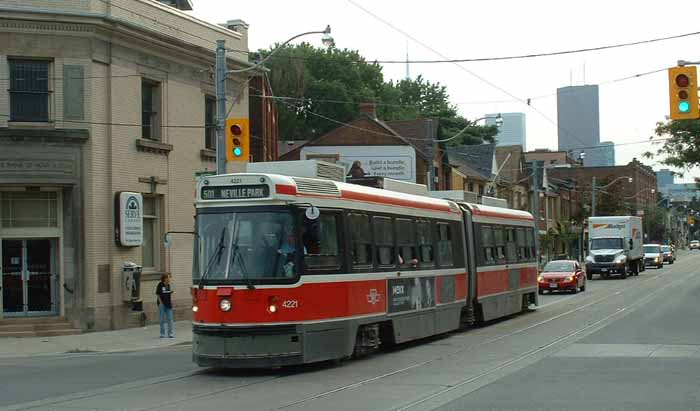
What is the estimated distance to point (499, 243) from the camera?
25469 mm

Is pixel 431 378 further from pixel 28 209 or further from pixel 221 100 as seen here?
Result: pixel 28 209

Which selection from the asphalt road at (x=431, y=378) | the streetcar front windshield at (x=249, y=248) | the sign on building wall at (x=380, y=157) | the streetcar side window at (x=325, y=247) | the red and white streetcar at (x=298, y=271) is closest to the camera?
the asphalt road at (x=431, y=378)

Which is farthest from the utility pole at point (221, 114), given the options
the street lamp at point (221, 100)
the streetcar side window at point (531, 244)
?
the streetcar side window at point (531, 244)

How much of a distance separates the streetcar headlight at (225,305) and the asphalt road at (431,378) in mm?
1095

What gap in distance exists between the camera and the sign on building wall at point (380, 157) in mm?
52781

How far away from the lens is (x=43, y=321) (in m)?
24.6

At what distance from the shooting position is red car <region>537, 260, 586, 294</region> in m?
40.9

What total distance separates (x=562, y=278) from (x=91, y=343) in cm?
2413

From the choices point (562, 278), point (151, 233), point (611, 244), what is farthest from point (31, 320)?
point (611, 244)

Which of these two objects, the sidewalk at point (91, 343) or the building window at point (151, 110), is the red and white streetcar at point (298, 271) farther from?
the building window at point (151, 110)

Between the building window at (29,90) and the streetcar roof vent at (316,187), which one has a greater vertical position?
the building window at (29,90)

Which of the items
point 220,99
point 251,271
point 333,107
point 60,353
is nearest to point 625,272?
point 333,107

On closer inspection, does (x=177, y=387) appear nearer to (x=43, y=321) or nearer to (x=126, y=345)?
(x=126, y=345)

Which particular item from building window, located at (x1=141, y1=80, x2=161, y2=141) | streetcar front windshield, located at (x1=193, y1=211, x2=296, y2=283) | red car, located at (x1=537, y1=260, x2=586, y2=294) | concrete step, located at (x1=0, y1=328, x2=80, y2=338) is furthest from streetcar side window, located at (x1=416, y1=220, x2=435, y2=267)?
red car, located at (x1=537, y1=260, x2=586, y2=294)
